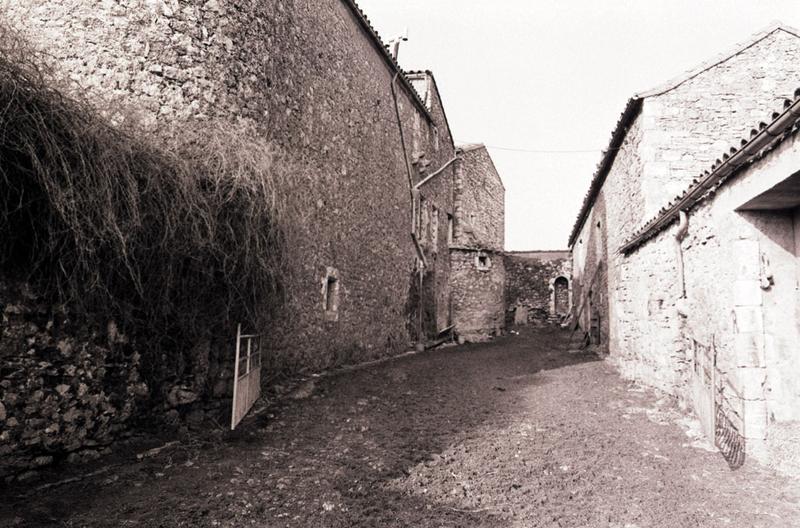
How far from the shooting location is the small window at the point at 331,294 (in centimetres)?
871

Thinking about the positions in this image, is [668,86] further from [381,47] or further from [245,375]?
[245,375]

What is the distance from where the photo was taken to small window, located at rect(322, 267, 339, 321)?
8.71 metres

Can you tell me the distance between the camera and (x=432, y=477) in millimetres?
4078

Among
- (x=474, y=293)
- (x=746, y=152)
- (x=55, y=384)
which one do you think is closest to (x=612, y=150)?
(x=746, y=152)

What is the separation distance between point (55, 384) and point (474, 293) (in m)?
16.2

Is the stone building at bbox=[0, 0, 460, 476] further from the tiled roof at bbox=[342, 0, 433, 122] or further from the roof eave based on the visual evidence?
the roof eave

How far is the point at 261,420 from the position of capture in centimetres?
556

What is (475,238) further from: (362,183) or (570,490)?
(570,490)

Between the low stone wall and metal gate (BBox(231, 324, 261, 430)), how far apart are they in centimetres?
103

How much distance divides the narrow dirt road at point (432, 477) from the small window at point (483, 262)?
12.5 m

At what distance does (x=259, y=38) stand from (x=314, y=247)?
3.25 metres

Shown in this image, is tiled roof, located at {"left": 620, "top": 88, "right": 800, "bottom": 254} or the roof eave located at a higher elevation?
the roof eave

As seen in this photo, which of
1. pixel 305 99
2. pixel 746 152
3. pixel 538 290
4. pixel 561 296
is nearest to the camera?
pixel 746 152

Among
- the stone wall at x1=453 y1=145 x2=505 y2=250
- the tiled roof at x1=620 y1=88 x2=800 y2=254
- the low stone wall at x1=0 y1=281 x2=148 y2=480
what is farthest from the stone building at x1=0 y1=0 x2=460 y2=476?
the stone wall at x1=453 y1=145 x2=505 y2=250
